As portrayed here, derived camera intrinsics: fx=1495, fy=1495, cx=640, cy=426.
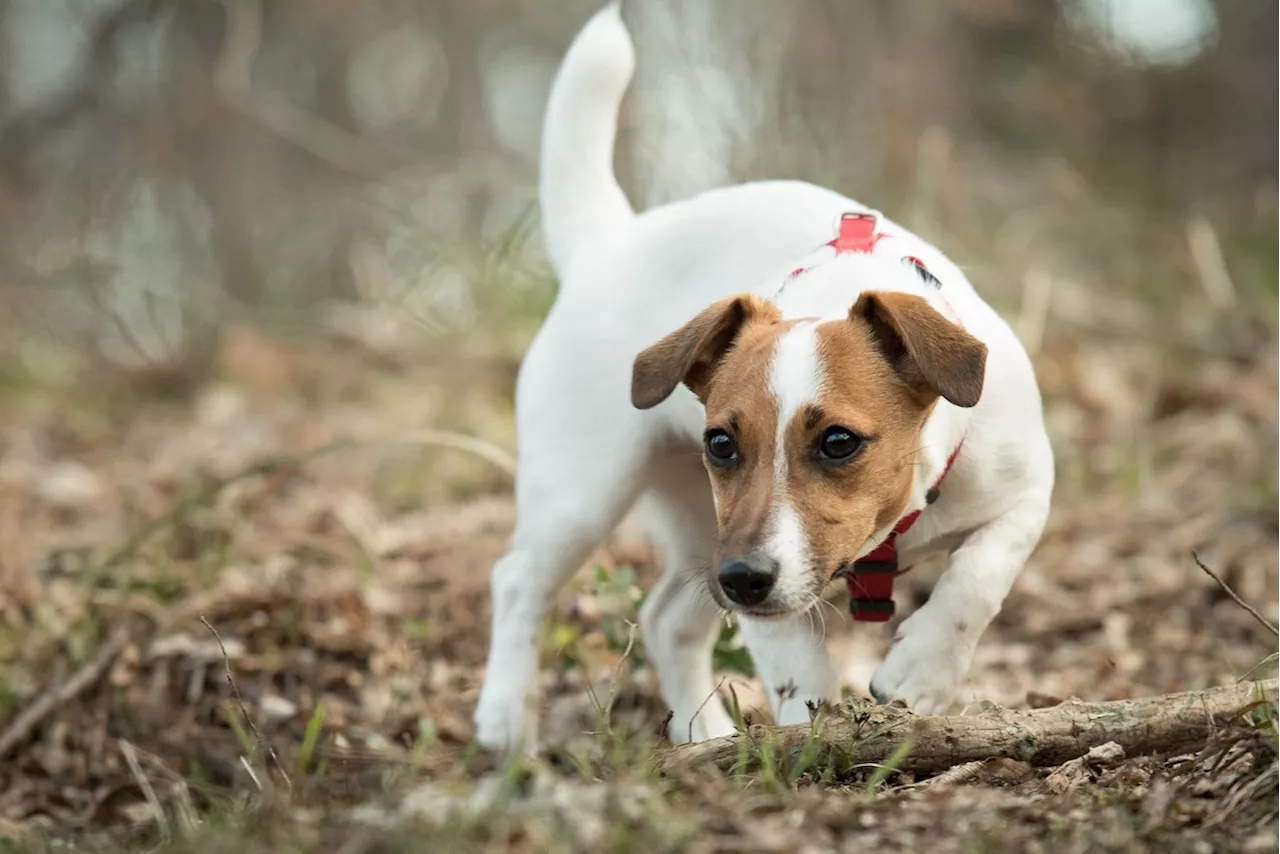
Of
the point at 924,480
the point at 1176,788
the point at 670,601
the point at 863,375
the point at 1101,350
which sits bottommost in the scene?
the point at 1101,350

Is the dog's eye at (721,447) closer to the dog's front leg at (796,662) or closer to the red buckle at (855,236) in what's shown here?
the dog's front leg at (796,662)

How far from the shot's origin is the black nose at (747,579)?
3.13 m

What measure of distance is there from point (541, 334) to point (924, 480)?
1432 mm

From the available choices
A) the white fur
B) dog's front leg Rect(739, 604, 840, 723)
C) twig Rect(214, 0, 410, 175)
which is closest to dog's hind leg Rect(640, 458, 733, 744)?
dog's front leg Rect(739, 604, 840, 723)

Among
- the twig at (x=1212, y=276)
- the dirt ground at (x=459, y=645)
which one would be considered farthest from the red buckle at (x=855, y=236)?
the twig at (x=1212, y=276)

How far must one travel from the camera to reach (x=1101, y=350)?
8.65 meters

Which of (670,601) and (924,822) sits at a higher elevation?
(924,822)

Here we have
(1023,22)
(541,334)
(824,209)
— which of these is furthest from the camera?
(1023,22)

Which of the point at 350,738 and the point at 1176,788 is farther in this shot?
the point at 350,738

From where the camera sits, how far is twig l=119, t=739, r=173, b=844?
3.67 metres

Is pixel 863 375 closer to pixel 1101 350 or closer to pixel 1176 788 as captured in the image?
pixel 1176 788

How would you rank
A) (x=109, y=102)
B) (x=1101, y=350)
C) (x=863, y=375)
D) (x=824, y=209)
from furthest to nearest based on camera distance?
(x=109, y=102) < (x=1101, y=350) < (x=824, y=209) < (x=863, y=375)

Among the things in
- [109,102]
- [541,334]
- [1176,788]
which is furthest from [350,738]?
[109,102]

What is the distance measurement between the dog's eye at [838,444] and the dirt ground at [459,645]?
70 centimetres
